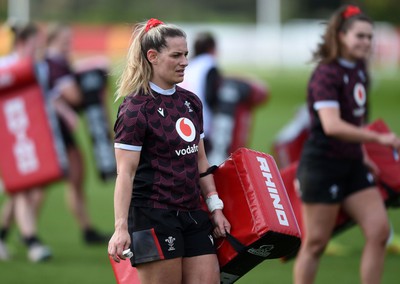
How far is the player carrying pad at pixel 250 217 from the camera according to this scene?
508 cm

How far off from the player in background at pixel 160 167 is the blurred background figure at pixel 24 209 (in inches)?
162

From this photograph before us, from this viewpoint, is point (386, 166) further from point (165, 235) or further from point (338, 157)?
point (165, 235)

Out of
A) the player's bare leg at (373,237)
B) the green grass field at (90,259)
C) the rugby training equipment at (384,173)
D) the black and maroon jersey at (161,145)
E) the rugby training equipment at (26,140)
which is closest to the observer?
the black and maroon jersey at (161,145)

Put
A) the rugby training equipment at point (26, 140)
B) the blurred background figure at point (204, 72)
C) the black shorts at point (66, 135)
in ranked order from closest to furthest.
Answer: the rugby training equipment at point (26, 140) → the blurred background figure at point (204, 72) → the black shorts at point (66, 135)

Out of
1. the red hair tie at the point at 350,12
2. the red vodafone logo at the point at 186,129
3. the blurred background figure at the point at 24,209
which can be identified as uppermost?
the red hair tie at the point at 350,12

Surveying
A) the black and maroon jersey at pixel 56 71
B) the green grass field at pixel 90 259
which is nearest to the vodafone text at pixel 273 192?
the green grass field at pixel 90 259

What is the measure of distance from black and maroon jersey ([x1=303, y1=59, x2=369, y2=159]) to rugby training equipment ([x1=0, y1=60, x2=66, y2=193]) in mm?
3462

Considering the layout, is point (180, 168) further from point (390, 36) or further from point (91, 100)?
point (390, 36)

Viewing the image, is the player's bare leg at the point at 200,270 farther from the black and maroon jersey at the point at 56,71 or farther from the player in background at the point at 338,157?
the black and maroon jersey at the point at 56,71

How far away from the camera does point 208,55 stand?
976 cm

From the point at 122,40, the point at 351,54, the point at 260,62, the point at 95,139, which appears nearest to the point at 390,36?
the point at 260,62

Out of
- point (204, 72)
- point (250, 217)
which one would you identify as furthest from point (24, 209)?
point (250, 217)

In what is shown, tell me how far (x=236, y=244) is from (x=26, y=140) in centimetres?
471

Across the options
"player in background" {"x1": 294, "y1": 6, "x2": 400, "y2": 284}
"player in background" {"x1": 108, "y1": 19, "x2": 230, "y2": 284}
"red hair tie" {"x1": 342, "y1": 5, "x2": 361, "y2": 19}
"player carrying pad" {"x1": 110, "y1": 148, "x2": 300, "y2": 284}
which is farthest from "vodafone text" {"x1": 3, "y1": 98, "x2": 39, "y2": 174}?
"player in background" {"x1": 108, "y1": 19, "x2": 230, "y2": 284}
